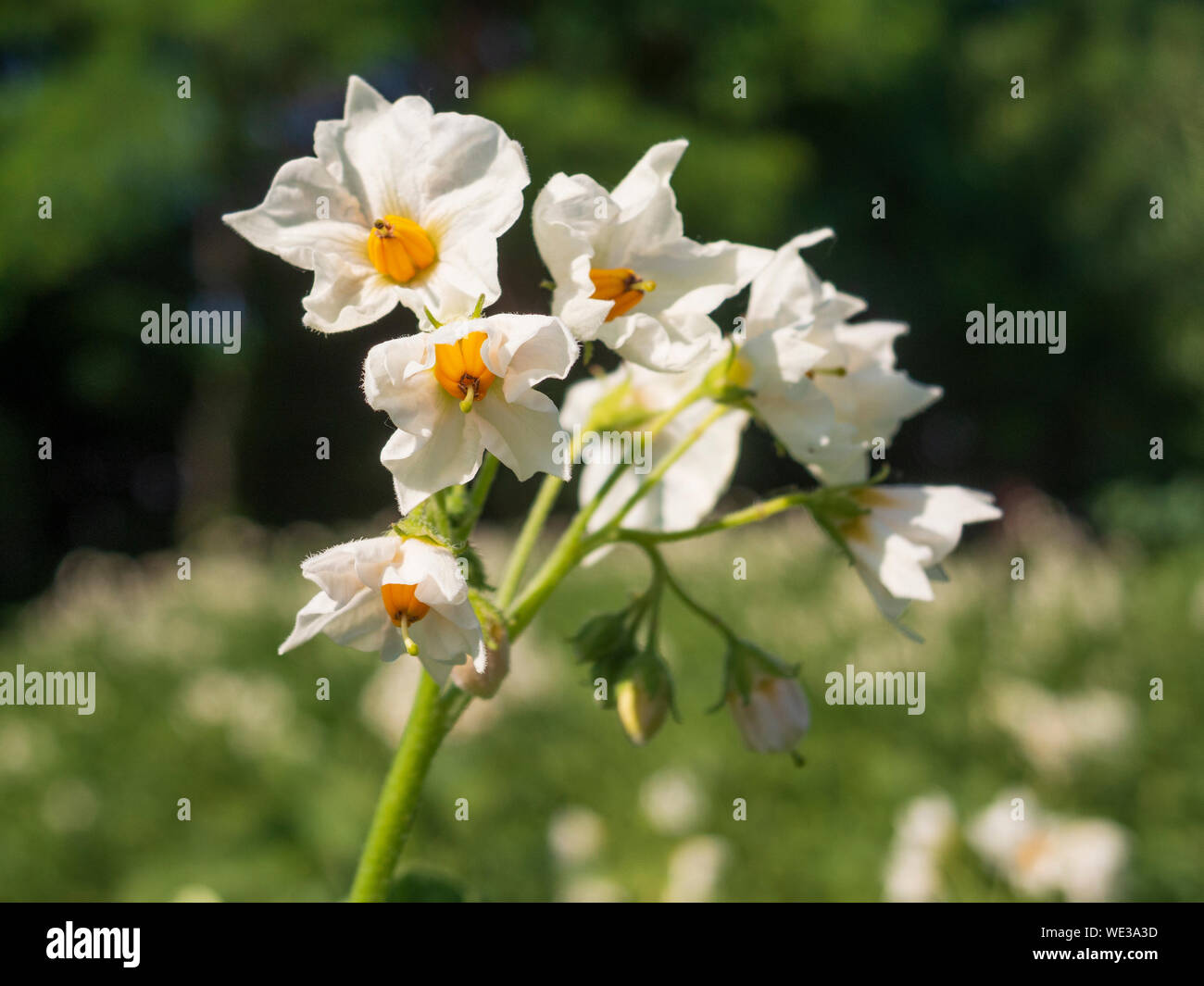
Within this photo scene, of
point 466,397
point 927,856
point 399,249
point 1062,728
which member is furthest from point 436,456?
point 1062,728

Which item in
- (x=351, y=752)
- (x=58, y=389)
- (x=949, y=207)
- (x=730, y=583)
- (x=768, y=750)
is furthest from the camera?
(x=949, y=207)

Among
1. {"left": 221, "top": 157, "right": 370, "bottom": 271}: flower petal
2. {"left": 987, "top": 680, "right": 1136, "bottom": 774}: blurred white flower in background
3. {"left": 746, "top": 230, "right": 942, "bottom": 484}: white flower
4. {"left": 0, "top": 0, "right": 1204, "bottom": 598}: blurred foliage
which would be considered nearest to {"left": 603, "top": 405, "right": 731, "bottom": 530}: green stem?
{"left": 746, "top": 230, "right": 942, "bottom": 484}: white flower

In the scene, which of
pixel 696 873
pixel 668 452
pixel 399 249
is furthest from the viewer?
pixel 696 873

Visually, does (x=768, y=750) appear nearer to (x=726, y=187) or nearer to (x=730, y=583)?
(x=730, y=583)

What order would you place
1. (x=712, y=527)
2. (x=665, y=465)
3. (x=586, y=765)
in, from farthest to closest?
(x=586, y=765) < (x=665, y=465) < (x=712, y=527)

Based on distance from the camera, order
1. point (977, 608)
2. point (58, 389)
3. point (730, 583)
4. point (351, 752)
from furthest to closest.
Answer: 1. point (58, 389)
2. point (730, 583)
3. point (977, 608)
4. point (351, 752)

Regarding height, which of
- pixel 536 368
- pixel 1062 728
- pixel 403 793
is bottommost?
pixel 1062 728

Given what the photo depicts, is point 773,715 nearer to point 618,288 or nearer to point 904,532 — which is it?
point 904,532

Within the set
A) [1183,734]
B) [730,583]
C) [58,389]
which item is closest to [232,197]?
[58,389]
